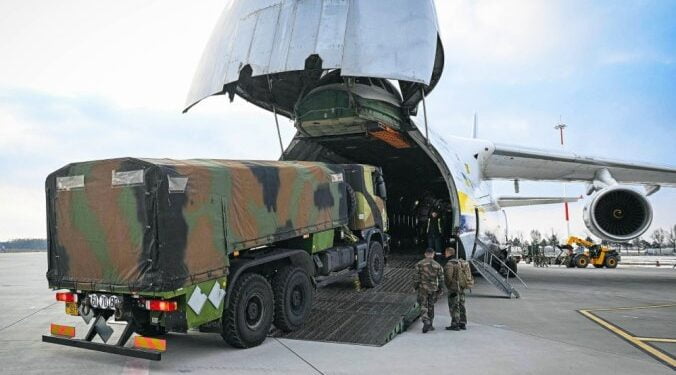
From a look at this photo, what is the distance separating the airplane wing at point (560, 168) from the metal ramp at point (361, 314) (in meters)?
7.77

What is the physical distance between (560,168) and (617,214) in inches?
114

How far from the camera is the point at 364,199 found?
34.7 ft

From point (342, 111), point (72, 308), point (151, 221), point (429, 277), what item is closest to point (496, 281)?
point (429, 277)

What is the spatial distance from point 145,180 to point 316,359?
9.53ft

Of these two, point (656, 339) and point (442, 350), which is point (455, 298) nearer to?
point (442, 350)

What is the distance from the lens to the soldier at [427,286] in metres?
8.01

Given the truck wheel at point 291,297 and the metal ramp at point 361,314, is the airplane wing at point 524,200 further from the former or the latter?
the truck wheel at point 291,297

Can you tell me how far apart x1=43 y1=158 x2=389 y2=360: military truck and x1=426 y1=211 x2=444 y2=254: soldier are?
6.94 m

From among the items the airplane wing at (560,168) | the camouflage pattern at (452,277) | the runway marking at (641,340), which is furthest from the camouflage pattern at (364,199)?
the airplane wing at (560,168)

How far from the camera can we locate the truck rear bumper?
5676 mm

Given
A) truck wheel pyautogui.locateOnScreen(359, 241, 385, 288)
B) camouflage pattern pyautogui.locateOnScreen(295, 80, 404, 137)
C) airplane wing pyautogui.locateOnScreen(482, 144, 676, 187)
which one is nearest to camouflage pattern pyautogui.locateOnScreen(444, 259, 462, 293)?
truck wheel pyautogui.locateOnScreen(359, 241, 385, 288)

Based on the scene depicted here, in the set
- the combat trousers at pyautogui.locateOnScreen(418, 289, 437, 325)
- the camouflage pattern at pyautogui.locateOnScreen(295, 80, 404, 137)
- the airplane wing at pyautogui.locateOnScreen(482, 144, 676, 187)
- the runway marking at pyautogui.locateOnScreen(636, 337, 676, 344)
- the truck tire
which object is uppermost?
the camouflage pattern at pyautogui.locateOnScreen(295, 80, 404, 137)

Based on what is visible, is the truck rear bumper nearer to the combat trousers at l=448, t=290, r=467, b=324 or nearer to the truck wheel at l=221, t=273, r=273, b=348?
the truck wheel at l=221, t=273, r=273, b=348

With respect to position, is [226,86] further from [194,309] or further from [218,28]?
[194,309]
